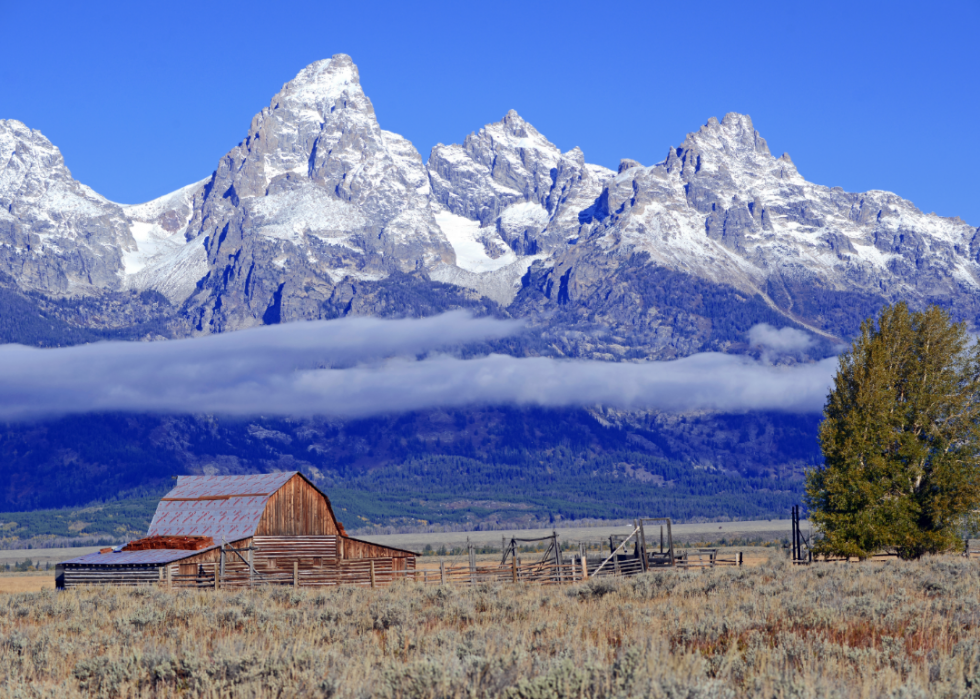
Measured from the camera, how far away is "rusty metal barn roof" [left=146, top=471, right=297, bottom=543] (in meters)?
50.0

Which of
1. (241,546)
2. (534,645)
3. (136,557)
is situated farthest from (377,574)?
(534,645)

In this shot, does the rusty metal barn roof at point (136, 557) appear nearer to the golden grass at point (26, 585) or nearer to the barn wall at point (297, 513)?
the barn wall at point (297, 513)

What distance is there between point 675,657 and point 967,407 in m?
32.7

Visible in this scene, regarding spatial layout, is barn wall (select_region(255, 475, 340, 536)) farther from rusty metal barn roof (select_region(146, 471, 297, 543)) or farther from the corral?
rusty metal barn roof (select_region(146, 471, 297, 543))

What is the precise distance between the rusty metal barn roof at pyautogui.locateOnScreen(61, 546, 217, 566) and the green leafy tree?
1113 inches

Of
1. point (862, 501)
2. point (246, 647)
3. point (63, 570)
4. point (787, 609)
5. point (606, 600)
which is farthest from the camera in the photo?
point (63, 570)

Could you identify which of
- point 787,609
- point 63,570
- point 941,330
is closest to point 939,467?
point 941,330

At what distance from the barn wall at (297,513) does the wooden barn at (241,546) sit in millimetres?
54

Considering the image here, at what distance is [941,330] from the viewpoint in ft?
133

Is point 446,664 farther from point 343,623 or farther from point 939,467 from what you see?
point 939,467

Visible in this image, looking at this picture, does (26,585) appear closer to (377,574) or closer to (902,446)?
(377,574)

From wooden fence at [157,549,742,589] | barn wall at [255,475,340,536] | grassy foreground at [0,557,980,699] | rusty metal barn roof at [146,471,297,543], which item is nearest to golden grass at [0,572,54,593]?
rusty metal barn roof at [146,471,297,543]

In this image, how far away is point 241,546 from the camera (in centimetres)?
4834

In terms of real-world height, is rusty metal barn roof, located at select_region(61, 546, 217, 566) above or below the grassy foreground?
below
